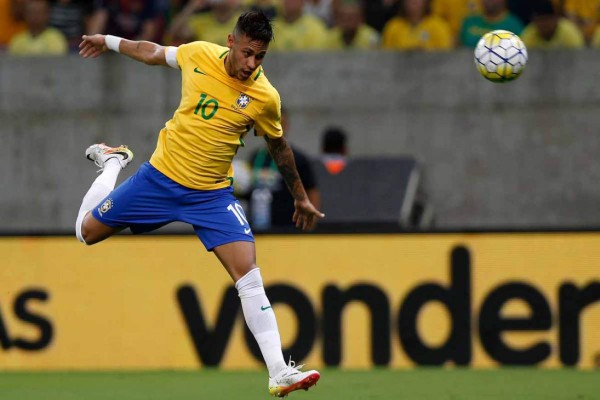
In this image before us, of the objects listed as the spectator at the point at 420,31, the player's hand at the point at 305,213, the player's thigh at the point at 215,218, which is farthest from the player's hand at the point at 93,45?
the spectator at the point at 420,31

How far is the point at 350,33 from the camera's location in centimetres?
1458

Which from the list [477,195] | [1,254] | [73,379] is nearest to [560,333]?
[477,195]

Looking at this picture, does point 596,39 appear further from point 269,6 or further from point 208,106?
point 208,106

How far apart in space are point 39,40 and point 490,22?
17.1ft

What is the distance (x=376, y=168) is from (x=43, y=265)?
4370 mm

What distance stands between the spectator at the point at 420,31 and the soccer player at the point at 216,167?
6.29m

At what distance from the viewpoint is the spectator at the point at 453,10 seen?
47.8ft

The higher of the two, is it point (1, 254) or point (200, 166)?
point (200, 166)

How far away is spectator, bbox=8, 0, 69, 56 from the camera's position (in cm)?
1459

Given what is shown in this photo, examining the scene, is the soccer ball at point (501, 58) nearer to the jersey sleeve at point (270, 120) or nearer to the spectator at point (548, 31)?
the jersey sleeve at point (270, 120)

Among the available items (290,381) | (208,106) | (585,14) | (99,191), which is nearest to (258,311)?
(290,381)

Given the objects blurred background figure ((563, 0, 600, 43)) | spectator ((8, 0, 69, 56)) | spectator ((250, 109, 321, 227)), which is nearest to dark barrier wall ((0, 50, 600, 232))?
spectator ((8, 0, 69, 56))

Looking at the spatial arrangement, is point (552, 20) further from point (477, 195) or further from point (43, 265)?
point (43, 265)

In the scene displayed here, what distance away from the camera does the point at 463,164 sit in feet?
47.1
